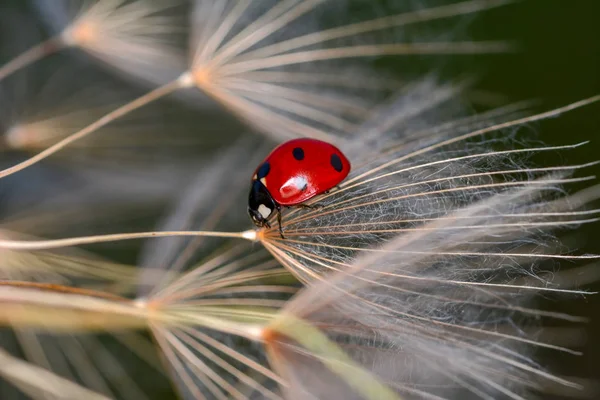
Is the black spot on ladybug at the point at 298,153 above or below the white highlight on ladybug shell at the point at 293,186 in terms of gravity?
above

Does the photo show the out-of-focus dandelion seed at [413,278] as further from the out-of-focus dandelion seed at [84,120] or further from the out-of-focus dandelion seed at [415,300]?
the out-of-focus dandelion seed at [84,120]

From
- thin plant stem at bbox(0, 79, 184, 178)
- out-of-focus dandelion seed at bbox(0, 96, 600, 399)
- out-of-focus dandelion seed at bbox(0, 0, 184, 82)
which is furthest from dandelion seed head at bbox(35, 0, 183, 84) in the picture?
out-of-focus dandelion seed at bbox(0, 96, 600, 399)

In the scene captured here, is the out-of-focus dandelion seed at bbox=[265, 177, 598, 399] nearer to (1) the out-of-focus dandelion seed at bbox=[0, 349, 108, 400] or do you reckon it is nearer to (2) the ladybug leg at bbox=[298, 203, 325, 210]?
(2) the ladybug leg at bbox=[298, 203, 325, 210]

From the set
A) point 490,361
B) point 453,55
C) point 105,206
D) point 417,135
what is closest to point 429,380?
point 490,361

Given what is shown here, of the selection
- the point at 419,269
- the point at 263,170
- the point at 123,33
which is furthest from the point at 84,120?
the point at 419,269

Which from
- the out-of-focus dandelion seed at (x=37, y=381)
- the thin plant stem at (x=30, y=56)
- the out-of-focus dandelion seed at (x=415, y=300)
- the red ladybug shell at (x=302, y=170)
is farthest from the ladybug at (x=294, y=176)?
the thin plant stem at (x=30, y=56)

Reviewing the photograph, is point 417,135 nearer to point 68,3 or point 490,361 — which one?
point 490,361
